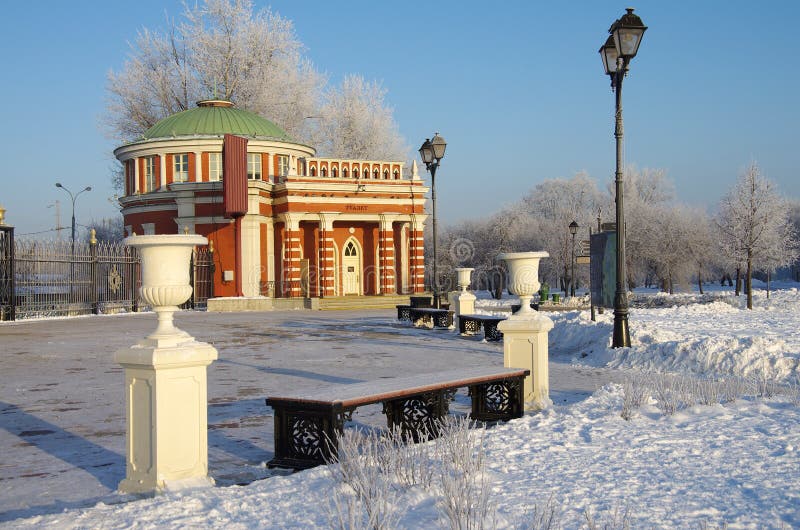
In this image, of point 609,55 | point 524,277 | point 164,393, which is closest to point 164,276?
point 164,393

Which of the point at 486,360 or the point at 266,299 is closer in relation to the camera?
the point at 486,360

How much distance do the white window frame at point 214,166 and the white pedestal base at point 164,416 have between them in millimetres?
35330

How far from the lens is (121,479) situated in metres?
6.26

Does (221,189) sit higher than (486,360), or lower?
higher

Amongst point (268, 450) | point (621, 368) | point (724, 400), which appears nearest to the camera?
point (268, 450)

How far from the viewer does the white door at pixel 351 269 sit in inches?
1635

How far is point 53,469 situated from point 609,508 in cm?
470

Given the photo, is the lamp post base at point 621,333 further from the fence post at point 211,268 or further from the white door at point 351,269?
the white door at point 351,269

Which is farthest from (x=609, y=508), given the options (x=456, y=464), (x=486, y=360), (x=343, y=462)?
(x=486, y=360)

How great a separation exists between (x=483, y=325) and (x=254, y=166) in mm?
24245

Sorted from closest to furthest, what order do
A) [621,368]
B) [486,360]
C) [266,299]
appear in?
[621,368] → [486,360] → [266,299]

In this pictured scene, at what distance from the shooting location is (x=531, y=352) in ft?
29.7

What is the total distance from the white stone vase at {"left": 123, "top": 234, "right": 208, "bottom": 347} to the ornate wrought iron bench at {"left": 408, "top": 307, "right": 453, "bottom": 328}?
52.1 ft

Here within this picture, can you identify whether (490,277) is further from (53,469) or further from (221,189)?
(53,469)
